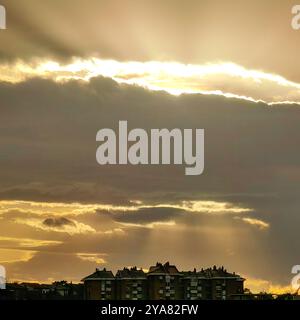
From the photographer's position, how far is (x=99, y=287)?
6100 centimetres

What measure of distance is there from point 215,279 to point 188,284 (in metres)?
2.32

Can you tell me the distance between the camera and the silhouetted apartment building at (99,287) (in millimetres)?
59706

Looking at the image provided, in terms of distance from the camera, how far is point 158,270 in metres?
65.7

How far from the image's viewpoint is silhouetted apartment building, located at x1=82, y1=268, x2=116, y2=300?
59.7 m
